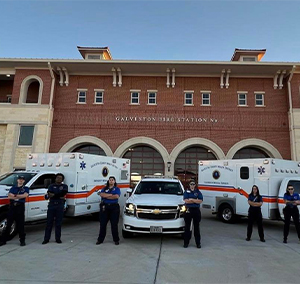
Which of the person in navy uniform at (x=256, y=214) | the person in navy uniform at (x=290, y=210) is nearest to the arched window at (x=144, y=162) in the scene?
the person in navy uniform at (x=256, y=214)

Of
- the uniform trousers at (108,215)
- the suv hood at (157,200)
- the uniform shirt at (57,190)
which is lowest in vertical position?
the uniform trousers at (108,215)

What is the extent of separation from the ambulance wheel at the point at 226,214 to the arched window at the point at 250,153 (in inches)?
354

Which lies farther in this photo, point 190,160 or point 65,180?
point 190,160

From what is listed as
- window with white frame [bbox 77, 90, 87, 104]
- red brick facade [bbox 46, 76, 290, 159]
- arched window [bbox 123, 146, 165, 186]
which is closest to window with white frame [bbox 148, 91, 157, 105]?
red brick facade [bbox 46, 76, 290, 159]

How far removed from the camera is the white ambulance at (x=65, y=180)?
789 cm

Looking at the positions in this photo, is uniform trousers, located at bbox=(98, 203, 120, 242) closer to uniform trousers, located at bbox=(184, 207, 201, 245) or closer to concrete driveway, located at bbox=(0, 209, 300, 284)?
concrete driveway, located at bbox=(0, 209, 300, 284)

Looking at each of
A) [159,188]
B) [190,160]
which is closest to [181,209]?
[159,188]

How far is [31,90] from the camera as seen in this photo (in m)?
20.8

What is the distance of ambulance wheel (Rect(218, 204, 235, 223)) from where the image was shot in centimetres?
1066

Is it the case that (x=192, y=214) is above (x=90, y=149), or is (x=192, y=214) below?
below

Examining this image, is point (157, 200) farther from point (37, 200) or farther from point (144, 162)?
point (144, 162)

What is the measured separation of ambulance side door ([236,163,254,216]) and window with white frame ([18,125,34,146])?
50.6 ft

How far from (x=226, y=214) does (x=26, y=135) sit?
15.6 m

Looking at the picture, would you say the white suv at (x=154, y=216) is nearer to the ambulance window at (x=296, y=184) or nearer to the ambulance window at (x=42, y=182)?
the ambulance window at (x=42, y=182)
